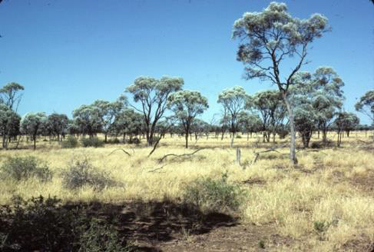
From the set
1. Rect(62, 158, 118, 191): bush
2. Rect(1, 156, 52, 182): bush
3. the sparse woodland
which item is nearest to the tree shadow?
the sparse woodland

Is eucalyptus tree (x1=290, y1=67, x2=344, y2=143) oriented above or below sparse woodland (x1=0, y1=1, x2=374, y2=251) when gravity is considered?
above

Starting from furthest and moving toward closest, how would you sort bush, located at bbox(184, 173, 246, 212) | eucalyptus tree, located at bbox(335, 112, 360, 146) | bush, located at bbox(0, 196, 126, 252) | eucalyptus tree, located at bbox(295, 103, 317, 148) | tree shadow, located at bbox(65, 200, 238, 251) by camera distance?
eucalyptus tree, located at bbox(335, 112, 360, 146), eucalyptus tree, located at bbox(295, 103, 317, 148), bush, located at bbox(184, 173, 246, 212), tree shadow, located at bbox(65, 200, 238, 251), bush, located at bbox(0, 196, 126, 252)

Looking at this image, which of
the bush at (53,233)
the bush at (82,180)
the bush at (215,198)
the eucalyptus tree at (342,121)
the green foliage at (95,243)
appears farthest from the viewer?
the eucalyptus tree at (342,121)

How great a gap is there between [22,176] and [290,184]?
9.98 m

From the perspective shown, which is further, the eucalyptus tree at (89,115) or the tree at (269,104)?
the eucalyptus tree at (89,115)

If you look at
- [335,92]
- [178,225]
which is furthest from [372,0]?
[335,92]

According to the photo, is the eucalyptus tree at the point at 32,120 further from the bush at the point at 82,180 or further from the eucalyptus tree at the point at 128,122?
the bush at the point at 82,180

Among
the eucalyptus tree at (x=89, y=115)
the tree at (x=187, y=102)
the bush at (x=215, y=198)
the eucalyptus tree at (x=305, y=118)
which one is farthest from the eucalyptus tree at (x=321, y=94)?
the eucalyptus tree at (x=89, y=115)

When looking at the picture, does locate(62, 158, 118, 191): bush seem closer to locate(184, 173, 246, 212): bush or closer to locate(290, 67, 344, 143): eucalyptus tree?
locate(184, 173, 246, 212): bush

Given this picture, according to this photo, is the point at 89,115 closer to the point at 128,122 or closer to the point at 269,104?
the point at 128,122

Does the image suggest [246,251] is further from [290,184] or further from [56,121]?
[56,121]

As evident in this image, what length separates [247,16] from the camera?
16172mm

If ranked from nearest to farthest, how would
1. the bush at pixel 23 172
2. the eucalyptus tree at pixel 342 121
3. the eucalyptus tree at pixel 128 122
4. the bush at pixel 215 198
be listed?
the bush at pixel 215 198 < the bush at pixel 23 172 < the eucalyptus tree at pixel 342 121 < the eucalyptus tree at pixel 128 122

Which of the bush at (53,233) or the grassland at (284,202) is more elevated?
the bush at (53,233)
